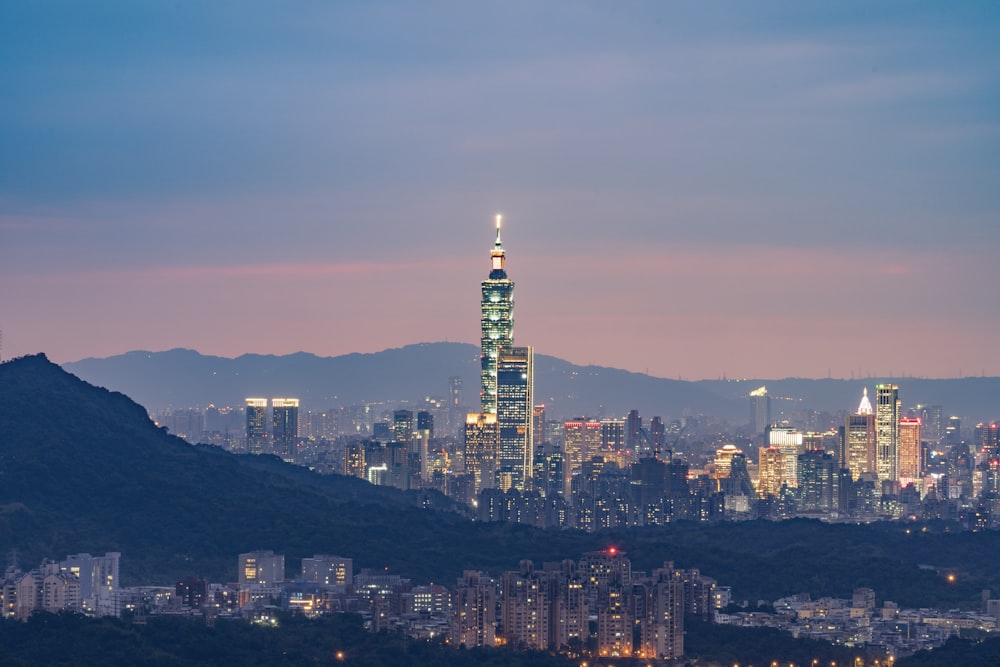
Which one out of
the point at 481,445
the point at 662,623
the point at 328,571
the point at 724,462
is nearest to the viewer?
the point at 662,623

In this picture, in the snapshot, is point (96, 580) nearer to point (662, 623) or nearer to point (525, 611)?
point (525, 611)

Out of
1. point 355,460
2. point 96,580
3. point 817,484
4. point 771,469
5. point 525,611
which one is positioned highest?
point 771,469

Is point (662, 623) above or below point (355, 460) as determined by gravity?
below

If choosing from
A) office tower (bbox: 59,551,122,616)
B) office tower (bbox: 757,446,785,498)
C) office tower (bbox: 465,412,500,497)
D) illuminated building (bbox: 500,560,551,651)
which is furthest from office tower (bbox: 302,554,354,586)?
office tower (bbox: 757,446,785,498)

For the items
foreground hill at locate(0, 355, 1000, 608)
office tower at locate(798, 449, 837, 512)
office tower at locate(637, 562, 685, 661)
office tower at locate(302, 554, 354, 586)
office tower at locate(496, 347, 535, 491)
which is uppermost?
office tower at locate(496, 347, 535, 491)

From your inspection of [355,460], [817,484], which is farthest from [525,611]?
[817,484]

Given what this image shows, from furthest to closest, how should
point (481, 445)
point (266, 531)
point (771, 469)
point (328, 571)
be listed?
point (771, 469) → point (481, 445) → point (266, 531) → point (328, 571)

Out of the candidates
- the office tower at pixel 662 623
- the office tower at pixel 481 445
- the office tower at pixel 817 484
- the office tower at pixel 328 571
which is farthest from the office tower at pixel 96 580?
the office tower at pixel 817 484

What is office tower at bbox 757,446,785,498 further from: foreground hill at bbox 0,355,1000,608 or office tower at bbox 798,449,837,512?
foreground hill at bbox 0,355,1000,608
